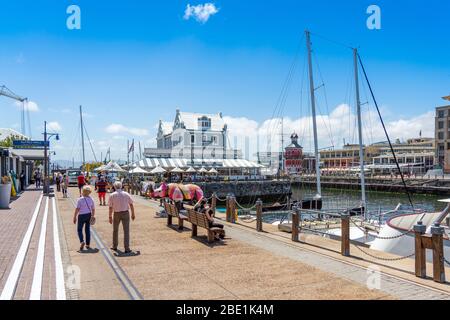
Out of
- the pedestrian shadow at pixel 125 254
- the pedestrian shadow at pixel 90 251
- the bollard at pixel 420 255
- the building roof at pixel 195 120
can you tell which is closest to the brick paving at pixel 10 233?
the pedestrian shadow at pixel 90 251

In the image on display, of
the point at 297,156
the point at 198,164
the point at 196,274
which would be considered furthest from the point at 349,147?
the point at 196,274

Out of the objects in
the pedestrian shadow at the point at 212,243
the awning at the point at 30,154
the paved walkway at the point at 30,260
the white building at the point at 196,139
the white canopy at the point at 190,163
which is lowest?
the pedestrian shadow at the point at 212,243

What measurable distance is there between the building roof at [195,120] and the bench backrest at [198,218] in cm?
7221

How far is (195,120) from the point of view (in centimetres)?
8581

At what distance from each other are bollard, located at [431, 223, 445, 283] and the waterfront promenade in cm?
25

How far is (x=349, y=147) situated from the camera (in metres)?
157

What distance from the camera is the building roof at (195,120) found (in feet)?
277

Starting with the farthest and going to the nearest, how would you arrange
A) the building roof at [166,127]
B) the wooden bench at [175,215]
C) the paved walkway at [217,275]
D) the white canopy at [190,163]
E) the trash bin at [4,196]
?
the building roof at [166,127]
the white canopy at [190,163]
the trash bin at [4,196]
the wooden bench at [175,215]
the paved walkway at [217,275]

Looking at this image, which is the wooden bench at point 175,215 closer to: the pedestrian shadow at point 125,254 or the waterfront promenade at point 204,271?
the waterfront promenade at point 204,271

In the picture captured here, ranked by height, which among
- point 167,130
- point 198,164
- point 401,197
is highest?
point 167,130

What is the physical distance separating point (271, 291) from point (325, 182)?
7388 cm

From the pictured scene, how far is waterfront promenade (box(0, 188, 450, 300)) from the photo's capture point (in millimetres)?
6488

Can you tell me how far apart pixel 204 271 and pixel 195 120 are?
7900cm
